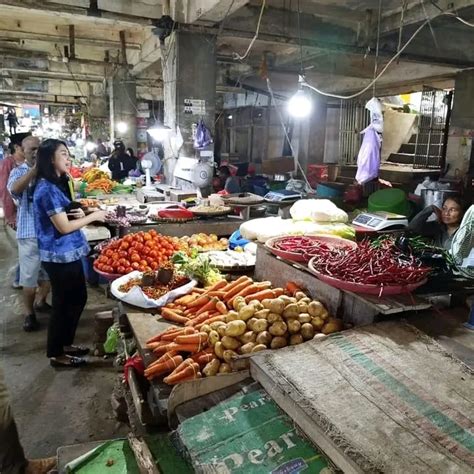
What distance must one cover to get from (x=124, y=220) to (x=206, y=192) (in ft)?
7.89

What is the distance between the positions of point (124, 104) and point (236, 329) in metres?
12.6

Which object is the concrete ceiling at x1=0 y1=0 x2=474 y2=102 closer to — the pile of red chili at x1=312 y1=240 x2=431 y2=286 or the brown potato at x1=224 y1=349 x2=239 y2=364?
the pile of red chili at x1=312 y1=240 x2=431 y2=286

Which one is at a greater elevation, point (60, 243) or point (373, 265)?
point (373, 265)

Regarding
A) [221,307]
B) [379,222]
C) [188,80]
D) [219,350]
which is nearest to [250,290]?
[221,307]

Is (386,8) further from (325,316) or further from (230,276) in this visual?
(325,316)

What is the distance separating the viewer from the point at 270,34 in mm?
7344

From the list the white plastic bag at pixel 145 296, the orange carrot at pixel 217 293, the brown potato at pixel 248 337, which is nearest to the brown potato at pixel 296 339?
the brown potato at pixel 248 337

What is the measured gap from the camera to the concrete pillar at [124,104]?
42.1 feet

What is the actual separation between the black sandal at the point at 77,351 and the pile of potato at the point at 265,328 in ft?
8.03

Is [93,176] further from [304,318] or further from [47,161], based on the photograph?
[304,318]

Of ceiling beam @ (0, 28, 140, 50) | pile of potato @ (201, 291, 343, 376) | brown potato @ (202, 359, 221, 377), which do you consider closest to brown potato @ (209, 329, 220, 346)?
pile of potato @ (201, 291, 343, 376)

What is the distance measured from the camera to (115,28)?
9469 millimetres

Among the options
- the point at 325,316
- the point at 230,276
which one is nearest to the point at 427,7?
the point at 230,276

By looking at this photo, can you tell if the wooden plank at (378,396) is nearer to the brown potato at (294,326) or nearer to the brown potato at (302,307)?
the brown potato at (294,326)
